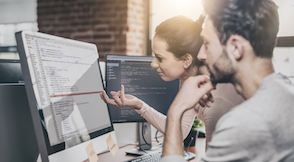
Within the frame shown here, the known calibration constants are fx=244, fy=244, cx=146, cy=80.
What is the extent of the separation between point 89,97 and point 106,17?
6.77 ft

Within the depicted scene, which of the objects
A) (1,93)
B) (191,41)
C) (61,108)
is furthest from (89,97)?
(191,41)

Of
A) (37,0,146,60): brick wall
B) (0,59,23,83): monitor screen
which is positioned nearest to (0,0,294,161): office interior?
(37,0,146,60): brick wall

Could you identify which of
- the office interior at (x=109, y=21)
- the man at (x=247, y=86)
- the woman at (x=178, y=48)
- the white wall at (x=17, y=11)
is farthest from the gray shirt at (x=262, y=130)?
the white wall at (x=17, y=11)

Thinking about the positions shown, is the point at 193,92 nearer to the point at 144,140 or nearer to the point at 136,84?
the point at 136,84

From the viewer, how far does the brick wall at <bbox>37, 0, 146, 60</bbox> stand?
2.67m

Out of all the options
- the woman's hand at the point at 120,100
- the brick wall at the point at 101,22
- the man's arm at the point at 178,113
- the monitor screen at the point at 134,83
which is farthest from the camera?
the brick wall at the point at 101,22

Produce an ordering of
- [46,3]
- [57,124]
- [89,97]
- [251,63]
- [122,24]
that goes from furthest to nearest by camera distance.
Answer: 1. [46,3]
2. [122,24]
3. [89,97]
4. [57,124]
5. [251,63]

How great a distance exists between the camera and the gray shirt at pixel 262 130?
41 cm

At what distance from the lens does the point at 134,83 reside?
1145 mm

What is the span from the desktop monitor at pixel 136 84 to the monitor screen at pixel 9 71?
40 centimetres

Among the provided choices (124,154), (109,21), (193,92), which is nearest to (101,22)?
(109,21)

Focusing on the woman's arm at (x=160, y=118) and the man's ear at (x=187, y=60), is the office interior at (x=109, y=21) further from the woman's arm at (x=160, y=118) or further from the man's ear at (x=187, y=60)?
the man's ear at (x=187, y=60)

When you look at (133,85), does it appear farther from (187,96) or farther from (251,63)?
(251,63)

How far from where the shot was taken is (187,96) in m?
0.56
